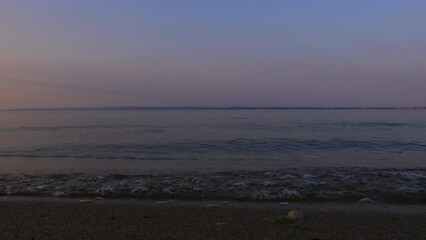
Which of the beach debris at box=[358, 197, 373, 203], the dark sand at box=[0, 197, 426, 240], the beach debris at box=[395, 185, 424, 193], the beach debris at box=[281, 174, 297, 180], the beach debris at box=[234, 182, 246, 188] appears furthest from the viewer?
the beach debris at box=[281, 174, 297, 180]

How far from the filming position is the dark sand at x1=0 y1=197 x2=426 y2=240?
7.00 metres

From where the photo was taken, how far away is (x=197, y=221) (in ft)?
26.2

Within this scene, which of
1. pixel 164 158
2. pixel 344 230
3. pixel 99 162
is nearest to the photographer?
pixel 344 230

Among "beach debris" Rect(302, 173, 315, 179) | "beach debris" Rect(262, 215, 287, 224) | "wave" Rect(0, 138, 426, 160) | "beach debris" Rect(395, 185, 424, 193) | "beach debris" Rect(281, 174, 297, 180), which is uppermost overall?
"beach debris" Rect(262, 215, 287, 224)

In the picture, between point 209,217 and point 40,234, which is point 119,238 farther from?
point 209,217

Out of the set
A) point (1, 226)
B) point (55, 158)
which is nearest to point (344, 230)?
point (1, 226)

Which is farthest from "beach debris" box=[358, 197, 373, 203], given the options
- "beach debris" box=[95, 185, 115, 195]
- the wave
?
the wave

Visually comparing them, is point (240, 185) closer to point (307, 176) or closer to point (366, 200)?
point (307, 176)

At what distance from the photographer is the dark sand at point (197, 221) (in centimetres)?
700

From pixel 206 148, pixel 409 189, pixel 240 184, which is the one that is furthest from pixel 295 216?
pixel 206 148

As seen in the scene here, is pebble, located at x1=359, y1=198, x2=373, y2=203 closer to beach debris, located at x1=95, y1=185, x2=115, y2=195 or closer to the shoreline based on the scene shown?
the shoreline

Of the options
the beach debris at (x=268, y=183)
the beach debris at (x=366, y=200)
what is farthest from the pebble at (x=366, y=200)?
the beach debris at (x=268, y=183)

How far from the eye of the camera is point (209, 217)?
27.5ft

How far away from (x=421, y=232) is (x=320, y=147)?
15608mm
